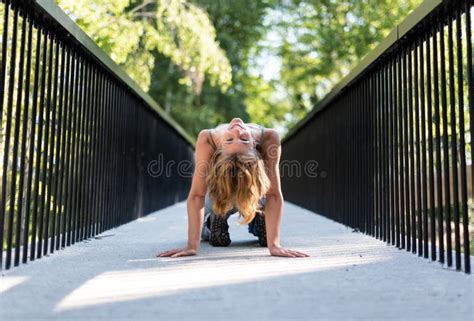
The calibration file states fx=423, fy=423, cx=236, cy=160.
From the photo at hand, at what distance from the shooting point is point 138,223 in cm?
541

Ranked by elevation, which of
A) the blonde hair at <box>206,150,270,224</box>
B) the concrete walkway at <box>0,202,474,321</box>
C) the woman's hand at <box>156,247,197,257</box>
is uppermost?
the blonde hair at <box>206,150,270,224</box>

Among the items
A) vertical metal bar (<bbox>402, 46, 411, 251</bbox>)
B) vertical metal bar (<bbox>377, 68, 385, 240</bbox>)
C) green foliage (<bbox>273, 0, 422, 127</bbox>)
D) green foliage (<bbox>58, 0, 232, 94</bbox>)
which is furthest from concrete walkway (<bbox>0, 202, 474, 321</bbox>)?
green foliage (<bbox>273, 0, 422, 127</bbox>)

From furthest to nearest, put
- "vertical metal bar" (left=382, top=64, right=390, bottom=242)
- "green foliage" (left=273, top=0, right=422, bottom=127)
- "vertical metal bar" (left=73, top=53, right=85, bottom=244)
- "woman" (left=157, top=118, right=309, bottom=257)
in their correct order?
"green foliage" (left=273, top=0, right=422, bottom=127) < "vertical metal bar" (left=382, top=64, right=390, bottom=242) < "vertical metal bar" (left=73, top=53, right=85, bottom=244) < "woman" (left=157, top=118, right=309, bottom=257)

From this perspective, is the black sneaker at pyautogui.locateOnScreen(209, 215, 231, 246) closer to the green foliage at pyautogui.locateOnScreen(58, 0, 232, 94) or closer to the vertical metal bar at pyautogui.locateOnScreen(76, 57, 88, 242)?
the vertical metal bar at pyautogui.locateOnScreen(76, 57, 88, 242)

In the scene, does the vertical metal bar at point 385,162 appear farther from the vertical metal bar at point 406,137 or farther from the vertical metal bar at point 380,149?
the vertical metal bar at point 406,137

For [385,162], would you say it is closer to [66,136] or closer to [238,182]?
[238,182]

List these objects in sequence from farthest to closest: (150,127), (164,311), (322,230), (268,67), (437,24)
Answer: (268,67) → (150,127) → (322,230) → (437,24) → (164,311)

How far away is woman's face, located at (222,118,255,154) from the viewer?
9.14ft

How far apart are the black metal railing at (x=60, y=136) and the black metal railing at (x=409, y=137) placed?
8.41 feet

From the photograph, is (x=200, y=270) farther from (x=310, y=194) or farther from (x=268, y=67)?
(x=268, y=67)

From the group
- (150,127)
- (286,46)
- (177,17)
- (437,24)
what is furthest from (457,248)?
(286,46)

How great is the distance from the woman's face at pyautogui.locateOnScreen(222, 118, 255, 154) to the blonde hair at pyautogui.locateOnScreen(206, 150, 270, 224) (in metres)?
0.05

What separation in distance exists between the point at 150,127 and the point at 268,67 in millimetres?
17397

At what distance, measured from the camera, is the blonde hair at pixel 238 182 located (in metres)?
2.67
